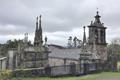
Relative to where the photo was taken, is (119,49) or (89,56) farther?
(119,49)

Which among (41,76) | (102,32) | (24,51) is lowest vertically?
(41,76)

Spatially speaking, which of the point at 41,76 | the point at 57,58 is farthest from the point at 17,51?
the point at 57,58

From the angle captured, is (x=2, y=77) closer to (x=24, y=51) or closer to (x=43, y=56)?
(x=24, y=51)

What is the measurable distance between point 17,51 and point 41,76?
6848mm

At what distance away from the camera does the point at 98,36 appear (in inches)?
1617

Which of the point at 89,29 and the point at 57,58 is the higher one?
the point at 89,29

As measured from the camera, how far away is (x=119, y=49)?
67062 mm

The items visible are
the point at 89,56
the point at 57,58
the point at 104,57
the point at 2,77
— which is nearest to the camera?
the point at 2,77

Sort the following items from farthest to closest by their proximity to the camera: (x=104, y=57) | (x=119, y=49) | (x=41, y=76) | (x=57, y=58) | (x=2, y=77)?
(x=119, y=49) < (x=57, y=58) < (x=104, y=57) < (x=41, y=76) < (x=2, y=77)

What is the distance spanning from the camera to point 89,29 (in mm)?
41062

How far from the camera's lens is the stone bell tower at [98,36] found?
40469 millimetres

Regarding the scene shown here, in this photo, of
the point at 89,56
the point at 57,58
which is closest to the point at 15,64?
the point at 89,56

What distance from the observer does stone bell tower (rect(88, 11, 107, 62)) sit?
133 feet

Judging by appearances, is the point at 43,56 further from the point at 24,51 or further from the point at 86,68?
the point at 86,68
